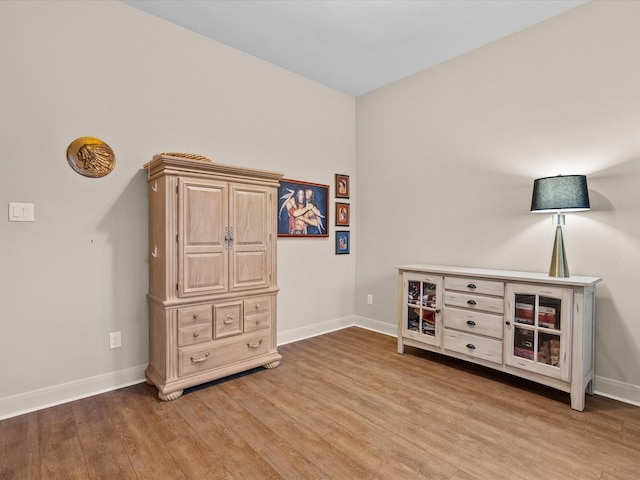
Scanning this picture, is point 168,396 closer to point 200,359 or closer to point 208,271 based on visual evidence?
point 200,359

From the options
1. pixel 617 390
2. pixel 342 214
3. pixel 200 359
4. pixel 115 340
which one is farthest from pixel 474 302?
pixel 115 340

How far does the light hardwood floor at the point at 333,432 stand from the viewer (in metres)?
1.64

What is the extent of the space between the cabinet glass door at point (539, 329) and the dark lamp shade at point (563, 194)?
57 centimetres

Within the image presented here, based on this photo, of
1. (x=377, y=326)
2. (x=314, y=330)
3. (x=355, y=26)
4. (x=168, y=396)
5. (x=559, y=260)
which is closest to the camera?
(x=168, y=396)

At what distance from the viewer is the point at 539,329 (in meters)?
2.34

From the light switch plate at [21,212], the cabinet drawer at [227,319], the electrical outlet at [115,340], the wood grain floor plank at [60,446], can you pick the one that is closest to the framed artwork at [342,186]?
the cabinet drawer at [227,319]

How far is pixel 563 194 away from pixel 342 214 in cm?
224

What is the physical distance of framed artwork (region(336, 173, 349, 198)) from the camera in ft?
13.2

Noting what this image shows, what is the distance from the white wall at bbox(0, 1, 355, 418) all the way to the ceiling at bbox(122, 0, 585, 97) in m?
0.24

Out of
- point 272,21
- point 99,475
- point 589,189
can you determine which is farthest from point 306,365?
point 272,21

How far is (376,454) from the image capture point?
5.76ft

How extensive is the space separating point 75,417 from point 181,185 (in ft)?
5.22

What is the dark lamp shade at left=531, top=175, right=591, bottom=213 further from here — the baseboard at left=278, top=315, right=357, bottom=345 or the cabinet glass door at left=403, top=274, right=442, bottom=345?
the baseboard at left=278, top=315, right=357, bottom=345

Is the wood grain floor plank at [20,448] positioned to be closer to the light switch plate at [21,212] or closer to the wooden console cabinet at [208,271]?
the wooden console cabinet at [208,271]
